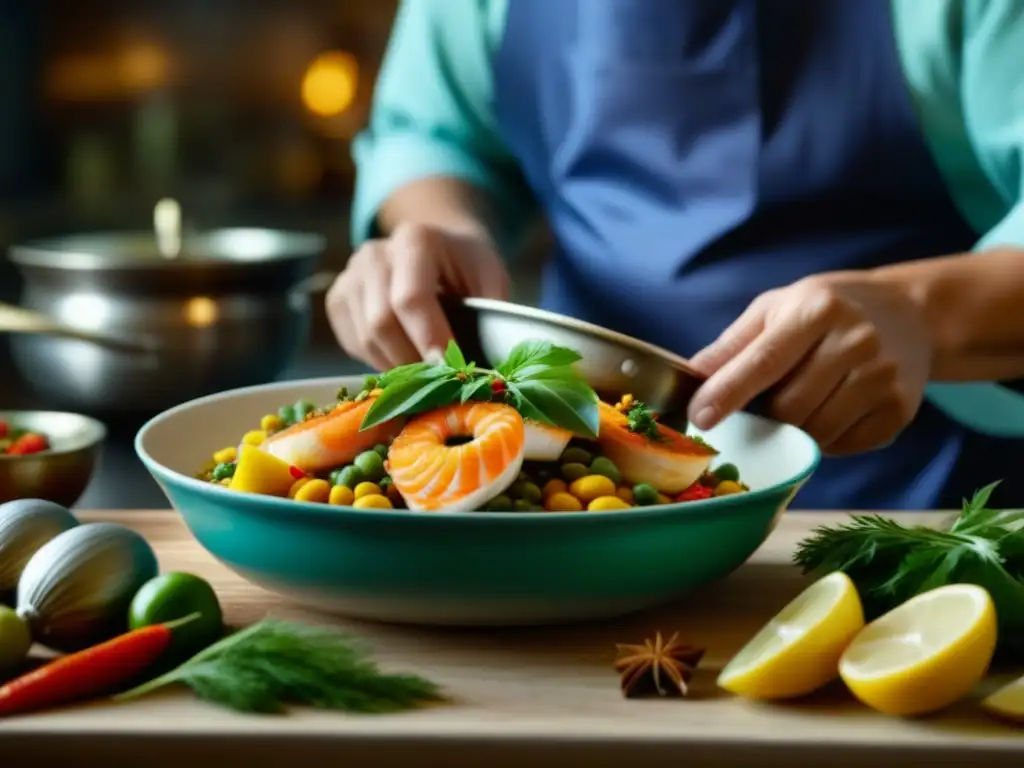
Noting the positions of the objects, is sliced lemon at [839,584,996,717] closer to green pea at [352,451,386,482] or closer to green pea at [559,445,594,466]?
green pea at [559,445,594,466]

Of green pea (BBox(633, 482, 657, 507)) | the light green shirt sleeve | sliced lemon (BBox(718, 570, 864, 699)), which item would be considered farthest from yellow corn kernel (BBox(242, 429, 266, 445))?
the light green shirt sleeve

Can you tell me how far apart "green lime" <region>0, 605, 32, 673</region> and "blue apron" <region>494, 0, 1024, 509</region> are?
918 millimetres

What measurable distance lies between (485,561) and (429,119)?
3.56ft

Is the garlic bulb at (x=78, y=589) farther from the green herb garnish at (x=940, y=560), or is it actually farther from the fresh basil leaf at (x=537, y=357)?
the green herb garnish at (x=940, y=560)

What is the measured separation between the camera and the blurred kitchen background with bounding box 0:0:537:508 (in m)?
3.37

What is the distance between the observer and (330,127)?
3.41 m

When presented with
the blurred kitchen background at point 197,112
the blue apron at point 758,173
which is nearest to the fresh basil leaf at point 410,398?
the blue apron at point 758,173

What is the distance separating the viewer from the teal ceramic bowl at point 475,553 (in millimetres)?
786

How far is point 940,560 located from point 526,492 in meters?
0.28

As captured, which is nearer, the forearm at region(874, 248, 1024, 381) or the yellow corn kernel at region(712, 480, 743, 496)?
the yellow corn kernel at region(712, 480, 743, 496)

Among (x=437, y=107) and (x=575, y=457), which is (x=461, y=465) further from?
(x=437, y=107)

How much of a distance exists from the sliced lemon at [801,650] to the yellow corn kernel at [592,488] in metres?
0.15

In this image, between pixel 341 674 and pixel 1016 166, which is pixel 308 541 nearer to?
pixel 341 674

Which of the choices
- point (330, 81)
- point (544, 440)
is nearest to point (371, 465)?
point (544, 440)
